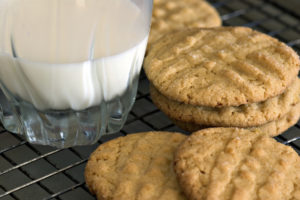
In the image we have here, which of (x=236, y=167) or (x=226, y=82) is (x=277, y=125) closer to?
(x=226, y=82)

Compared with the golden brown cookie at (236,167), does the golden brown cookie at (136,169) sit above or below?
below

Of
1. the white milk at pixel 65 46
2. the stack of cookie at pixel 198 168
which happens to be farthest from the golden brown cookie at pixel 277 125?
the white milk at pixel 65 46

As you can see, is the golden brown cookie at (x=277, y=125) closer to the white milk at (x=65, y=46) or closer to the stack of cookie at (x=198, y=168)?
the stack of cookie at (x=198, y=168)

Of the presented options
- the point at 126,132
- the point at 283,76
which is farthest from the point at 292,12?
the point at 126,132

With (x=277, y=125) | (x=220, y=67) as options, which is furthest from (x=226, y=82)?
(x=277, y=125)

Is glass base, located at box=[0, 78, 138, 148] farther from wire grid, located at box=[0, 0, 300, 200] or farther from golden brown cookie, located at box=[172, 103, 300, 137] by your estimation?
golden brown cookie, located at box=[172, 103, 300, 137]

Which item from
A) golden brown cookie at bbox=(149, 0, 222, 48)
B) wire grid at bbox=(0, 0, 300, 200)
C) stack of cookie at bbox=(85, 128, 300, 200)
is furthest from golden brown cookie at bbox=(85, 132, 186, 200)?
golden brown cookie at bbox=(149, 0, 222, 48)

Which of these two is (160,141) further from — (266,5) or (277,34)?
(266,5)
